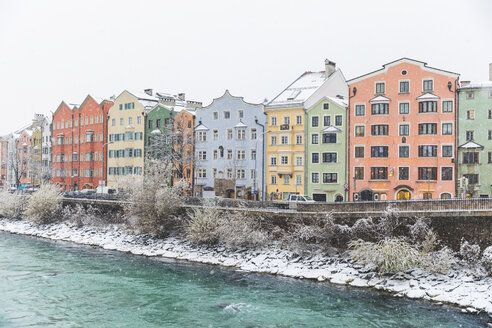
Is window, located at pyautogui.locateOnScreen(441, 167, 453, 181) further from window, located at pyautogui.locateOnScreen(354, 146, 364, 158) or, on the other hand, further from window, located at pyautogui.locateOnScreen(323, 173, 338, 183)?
window, located at pyautogui.locateOnScreen(323, 173, 338, 183)

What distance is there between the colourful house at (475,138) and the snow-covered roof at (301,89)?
59.5 ft

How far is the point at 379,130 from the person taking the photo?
57.5 m

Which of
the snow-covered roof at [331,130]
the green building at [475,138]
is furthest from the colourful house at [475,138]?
the snow-covered roof at [331,130]

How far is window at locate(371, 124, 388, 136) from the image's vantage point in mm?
57219

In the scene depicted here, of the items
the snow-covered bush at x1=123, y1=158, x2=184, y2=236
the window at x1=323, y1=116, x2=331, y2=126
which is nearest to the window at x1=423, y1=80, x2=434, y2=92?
the window at x1=323, y1=116, x2=331, y2=126

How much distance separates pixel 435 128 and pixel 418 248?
82.7ft

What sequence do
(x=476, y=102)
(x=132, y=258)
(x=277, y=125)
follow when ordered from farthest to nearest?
(x=277, y=125)
(x=476, y=102)
(x=132, y=258)

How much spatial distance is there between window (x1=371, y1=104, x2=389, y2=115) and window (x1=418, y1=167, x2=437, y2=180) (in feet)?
24.0

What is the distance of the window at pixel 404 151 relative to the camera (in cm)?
5612

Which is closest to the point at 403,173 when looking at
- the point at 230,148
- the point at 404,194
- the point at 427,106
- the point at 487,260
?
the point at 404,194

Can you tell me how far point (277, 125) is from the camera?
64.1 metres

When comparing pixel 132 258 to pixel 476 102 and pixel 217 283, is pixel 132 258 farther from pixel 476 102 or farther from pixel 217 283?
pixel 476 102

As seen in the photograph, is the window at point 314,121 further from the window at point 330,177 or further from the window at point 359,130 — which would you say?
the window at point 330,177

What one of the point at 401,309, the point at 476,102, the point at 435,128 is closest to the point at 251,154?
the point at 435,128
